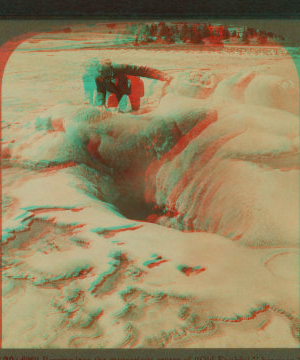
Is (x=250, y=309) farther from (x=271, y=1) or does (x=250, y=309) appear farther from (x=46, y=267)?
(x=271, y=1)

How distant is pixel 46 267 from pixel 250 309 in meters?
0.51

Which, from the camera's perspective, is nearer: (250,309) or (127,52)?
(250,309)

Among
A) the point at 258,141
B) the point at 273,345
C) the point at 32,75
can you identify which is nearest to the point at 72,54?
the point at 32,75

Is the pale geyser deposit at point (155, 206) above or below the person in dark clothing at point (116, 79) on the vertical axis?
below

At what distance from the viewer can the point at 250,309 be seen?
2.48 ft

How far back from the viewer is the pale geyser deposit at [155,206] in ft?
2.47

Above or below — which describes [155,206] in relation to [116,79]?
below

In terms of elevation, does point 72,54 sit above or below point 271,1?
below

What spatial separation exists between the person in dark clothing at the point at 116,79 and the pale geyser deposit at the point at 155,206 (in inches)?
0.9

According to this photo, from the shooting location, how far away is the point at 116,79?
896 millimetres

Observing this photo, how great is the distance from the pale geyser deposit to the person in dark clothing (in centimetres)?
2

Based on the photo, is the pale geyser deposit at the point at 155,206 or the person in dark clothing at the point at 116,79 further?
the person in dark clothing at the point at 116,79

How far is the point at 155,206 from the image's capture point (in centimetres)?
85

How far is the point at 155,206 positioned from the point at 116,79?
1.24 ft
